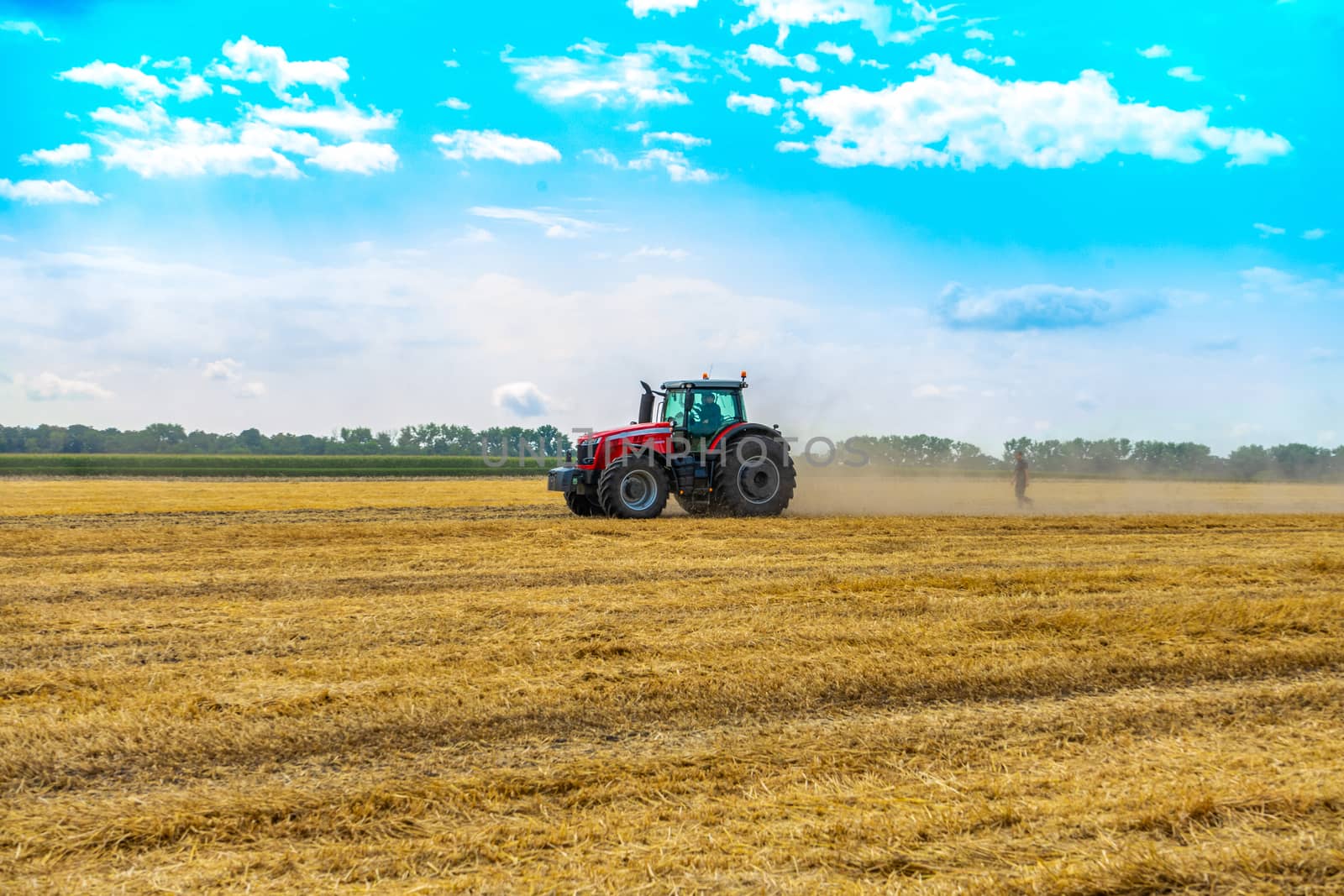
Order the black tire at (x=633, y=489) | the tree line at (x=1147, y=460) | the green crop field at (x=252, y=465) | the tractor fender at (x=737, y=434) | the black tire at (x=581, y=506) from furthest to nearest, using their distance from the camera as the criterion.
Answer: the green crop field at (x=252, y=465) → the tree line at (x=1147, y=460) → the black tire at (x=581, y=506) → the tractor fender at (x=737, y=434) → the black tire at (x=633, y=489)

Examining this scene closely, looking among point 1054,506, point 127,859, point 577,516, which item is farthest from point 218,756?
point 1054,506

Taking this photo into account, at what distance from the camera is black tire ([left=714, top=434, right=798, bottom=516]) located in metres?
17.2

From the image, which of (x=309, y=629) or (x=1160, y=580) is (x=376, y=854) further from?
(x=1160, y=580)

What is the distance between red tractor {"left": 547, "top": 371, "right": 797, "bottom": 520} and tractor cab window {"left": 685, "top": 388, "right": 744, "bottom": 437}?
0.01 metres

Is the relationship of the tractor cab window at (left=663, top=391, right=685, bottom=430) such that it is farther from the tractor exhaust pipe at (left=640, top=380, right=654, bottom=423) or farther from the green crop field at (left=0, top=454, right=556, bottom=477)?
the green crop field at (left=0, top=454, right=556, bottom=477)

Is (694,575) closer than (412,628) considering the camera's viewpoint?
No

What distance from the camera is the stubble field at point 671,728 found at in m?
3.42

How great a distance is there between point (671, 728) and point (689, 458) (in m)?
12.2

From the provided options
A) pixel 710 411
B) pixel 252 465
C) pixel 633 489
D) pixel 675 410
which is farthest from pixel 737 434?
pixel 252 465

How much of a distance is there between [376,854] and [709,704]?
84.1 inches

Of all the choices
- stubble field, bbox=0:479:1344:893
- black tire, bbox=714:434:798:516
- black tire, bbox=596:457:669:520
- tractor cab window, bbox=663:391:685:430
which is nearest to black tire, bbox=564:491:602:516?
black tire, bbox=596:457:669:520

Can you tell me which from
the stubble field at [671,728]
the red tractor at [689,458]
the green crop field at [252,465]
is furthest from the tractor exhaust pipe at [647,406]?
the green crop field at [252,465]

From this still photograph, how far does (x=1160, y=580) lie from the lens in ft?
31.9

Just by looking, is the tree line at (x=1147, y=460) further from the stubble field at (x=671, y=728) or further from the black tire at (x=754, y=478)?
the stubble field at (x=671, y=728)
